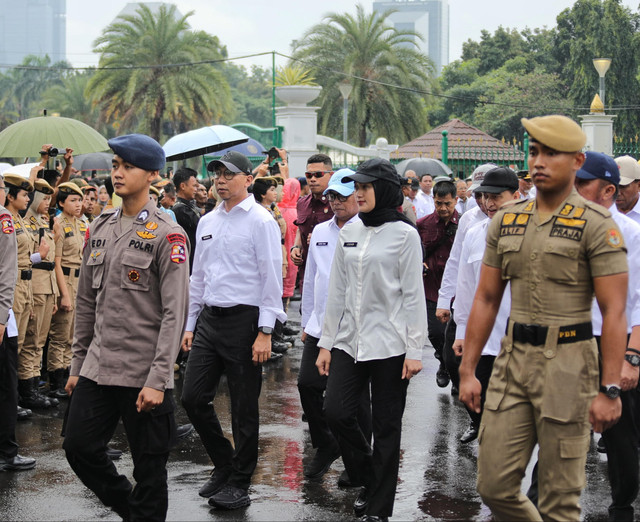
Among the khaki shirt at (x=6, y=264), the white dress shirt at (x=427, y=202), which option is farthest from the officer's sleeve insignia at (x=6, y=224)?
the white dress shirt at (x=427, y=202)

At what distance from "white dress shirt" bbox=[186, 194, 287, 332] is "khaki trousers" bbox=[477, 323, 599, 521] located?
2.20 m

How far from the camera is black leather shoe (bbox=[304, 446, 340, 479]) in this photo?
6773 millimetres

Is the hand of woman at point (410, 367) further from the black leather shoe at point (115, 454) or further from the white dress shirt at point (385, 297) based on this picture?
the black leather shoe at point (115, 454)

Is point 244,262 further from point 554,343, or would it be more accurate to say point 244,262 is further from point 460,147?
point 460,147

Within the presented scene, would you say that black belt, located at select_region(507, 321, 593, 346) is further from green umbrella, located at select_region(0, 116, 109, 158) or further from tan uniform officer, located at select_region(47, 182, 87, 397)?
green umbrella, located at select_region(0, 116, 109, 158)

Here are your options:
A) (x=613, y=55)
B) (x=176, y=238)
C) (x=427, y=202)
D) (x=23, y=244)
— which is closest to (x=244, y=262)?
(x=176, y=238)

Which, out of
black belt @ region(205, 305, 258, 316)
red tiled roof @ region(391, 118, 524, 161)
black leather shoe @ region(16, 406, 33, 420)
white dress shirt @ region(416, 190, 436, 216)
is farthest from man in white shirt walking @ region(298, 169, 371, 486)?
red tiled roof @ region(391, 118, 524, 161)

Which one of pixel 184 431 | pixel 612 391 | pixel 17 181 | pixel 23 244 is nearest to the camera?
pixel 612 391

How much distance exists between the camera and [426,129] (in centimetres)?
3991

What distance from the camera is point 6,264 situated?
643 cm

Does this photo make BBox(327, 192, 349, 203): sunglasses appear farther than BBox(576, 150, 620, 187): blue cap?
Yes

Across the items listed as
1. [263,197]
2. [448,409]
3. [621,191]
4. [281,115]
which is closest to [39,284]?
[263,197]

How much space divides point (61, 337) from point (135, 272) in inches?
197

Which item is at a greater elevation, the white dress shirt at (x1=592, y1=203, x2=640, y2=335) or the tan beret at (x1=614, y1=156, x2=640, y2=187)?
the tan beret at (x1=614, y1=156, x2=640, y2=187)
